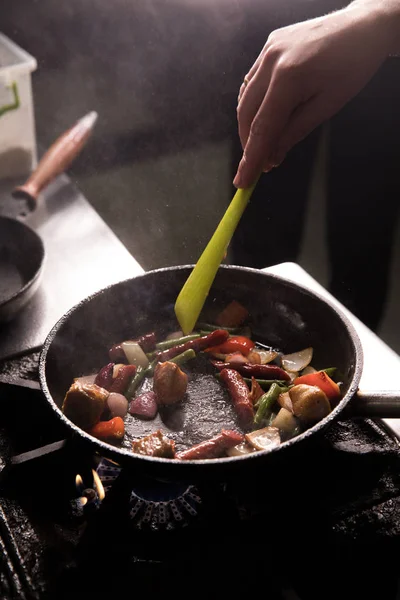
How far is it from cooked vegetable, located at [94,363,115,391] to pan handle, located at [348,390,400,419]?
0.58 m

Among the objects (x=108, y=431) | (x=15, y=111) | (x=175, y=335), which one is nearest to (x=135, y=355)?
(x=175, y=335)

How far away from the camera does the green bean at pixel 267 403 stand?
4.50ft

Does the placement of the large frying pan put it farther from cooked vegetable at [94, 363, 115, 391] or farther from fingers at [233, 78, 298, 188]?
A: fingers at [233, 78, 298, 188]

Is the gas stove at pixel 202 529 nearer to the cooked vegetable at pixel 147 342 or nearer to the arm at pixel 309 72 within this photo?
the cooked vegetable at pixel 147 342

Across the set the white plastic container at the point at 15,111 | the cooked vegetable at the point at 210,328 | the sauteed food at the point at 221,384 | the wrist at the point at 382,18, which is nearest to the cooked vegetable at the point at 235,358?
the sauteed food at the point at 221,384

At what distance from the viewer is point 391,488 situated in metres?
1.23

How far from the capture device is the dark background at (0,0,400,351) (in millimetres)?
2570

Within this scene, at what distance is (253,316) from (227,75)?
51.1 inches

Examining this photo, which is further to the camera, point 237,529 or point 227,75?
point 227,75

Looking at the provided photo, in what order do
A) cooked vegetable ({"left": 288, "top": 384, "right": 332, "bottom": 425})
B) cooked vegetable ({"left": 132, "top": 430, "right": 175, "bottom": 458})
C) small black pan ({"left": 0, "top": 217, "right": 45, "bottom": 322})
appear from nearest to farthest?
cooked vegetable ({"left": 132, "top": 430, "right": 175, "bottom": 458}) → cooked vegetable ({"left": 288, "top": 384, "right": 332, "bottom": 425}) → small black pan ({"left": 0, "top": 217, "right": 45, "bottom": 322})

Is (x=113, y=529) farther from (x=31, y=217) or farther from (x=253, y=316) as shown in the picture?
(x=31, y=217)

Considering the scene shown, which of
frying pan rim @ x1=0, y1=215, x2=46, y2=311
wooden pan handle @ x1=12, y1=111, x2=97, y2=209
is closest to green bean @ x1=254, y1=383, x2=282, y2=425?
frying pan rim @ x1=0, y1=215, x2=46, y2=311

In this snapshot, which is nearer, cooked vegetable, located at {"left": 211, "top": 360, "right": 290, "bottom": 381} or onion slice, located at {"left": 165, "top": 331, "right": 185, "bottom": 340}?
cooked vegetable, located at {"left": 211, "top": 360, "right": 290, "bottom": 381}

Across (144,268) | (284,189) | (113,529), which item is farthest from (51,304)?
(284,189)
